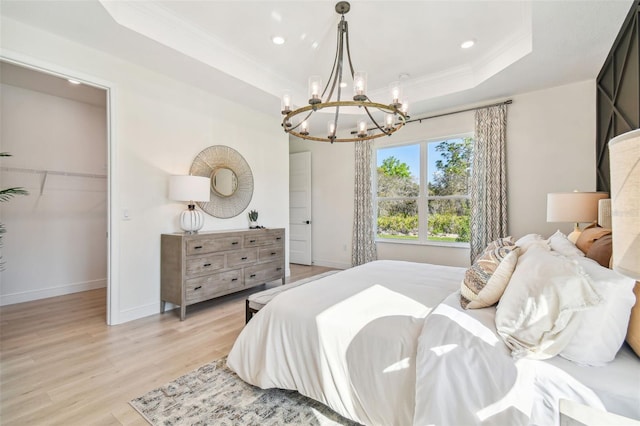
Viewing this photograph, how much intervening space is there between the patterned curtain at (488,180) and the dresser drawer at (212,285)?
129 inches

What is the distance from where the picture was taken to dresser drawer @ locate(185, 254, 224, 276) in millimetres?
3221

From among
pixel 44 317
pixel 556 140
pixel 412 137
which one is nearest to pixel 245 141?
pixel 412 137

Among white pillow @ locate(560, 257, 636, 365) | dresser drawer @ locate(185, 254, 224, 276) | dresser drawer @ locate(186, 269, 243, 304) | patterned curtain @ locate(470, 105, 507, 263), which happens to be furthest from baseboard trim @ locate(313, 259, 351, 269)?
white pillow @ locate(560, 257, 636, 365)

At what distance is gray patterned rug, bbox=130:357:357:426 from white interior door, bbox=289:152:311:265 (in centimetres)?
416

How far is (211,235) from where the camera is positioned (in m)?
3.42

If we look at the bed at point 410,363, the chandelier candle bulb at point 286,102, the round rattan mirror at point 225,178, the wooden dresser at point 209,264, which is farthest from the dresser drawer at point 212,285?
the chandelier candle bulb at point 286,102

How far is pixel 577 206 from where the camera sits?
2646 millimetres

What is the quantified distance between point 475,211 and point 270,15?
353 cm

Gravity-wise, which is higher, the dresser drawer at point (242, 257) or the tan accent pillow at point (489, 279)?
the tan accent pillow at point (489, 279)

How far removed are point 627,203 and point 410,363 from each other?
3.41 feet

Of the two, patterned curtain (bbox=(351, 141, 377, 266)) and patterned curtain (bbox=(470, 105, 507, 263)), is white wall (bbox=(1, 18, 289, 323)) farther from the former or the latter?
patterned curtain (bbox=(470, 105, 507, 263))

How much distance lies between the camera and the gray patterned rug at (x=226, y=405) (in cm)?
162

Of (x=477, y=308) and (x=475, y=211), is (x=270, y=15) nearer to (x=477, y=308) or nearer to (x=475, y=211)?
(x=477, y=308)

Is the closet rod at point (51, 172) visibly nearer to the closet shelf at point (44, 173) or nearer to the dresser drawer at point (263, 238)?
the closet shelf at point (44, 173)
